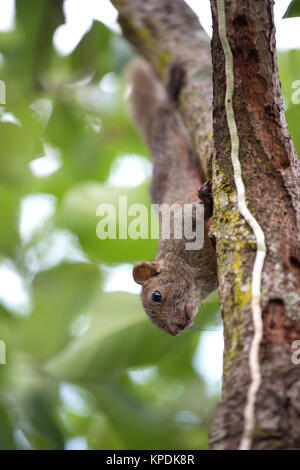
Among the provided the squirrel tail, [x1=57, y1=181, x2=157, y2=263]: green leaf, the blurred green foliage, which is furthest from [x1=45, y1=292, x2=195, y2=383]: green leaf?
the squirrel tail

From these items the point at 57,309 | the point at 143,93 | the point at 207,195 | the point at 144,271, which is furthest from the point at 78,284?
the point at 143,93

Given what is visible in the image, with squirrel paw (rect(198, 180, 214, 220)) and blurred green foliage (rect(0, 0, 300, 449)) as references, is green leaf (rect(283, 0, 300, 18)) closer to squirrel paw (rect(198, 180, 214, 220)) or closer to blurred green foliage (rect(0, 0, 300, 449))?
blurred green foliage (rect(0, 0, 300, 449))

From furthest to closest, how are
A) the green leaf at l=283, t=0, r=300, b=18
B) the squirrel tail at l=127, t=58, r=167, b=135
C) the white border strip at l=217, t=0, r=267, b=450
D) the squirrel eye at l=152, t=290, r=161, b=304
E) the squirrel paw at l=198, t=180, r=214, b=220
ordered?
the squirrel tail at l=127, t=58, r=167, b=135
the squirrel eye at l=152, t=290, r=161, b=304
the squirrel paw at l=198, t=180, r=214, b=220
the green leaf at l=283, t=0, r=300, b=18
the white border strip at l=217, t=0, r=267, b=450

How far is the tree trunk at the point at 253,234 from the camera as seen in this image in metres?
1.17

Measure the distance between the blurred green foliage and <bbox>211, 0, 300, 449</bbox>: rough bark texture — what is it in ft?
1.86

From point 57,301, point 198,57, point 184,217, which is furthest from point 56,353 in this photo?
point 198,57

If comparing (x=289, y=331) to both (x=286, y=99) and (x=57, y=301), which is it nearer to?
(x=286, y=99)

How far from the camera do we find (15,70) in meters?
3.89

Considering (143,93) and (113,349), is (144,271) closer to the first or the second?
(113,349)

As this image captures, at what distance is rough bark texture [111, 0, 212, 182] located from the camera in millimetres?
2689

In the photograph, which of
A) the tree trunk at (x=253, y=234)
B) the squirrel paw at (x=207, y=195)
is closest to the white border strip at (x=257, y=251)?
the tree trunk at (x=253, y=234)

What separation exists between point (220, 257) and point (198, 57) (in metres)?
1.74

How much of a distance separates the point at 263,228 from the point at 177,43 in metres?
1.96

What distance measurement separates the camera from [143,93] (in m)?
4.40
